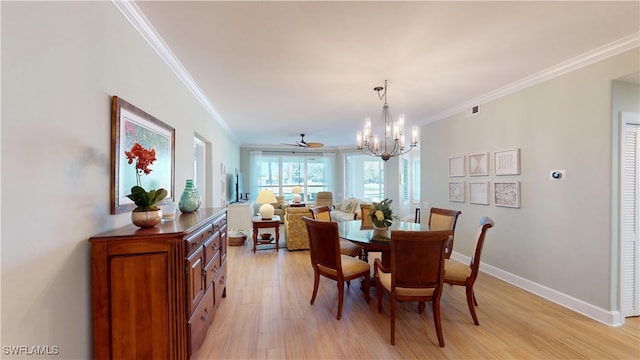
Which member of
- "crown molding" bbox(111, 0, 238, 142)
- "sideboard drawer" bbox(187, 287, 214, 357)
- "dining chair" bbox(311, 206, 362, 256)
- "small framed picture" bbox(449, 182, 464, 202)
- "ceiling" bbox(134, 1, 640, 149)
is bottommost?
"sideboard drawer" bbox(187, 287, 214, 357)

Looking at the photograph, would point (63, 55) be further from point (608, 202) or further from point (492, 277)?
point (492, 277)

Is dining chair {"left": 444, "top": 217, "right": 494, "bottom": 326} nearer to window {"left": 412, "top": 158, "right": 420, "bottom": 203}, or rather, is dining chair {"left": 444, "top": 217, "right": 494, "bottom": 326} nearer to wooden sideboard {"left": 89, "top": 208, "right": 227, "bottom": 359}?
wooden sideboard {"left": 89, "top": 208, "right": 227, "bottom": 359}

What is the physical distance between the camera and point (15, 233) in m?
1.07

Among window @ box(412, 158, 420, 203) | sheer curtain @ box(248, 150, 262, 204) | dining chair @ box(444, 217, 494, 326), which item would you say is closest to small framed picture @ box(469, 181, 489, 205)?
dining chair @ box(444, 217, 494, 326)

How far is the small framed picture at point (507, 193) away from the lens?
3354mm

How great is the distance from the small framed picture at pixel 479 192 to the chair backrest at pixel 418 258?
2.22m

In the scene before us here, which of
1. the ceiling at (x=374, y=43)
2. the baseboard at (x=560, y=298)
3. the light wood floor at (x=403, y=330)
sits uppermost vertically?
the ceiling at (x=374, y=43)

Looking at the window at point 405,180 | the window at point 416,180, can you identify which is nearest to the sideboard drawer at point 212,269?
the window at point 405,180

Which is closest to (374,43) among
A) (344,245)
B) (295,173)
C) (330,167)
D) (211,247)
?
(211,247)

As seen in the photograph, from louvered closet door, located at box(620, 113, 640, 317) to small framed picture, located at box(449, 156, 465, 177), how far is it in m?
1.80

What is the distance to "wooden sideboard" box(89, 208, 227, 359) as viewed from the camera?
146 cm

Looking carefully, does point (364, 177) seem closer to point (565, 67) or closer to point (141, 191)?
point (565, 67)

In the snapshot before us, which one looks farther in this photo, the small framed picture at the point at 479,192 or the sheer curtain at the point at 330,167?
the sheer curtain at the point at 330,167

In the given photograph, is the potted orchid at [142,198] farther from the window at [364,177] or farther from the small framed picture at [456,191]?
the window at [364,177]
